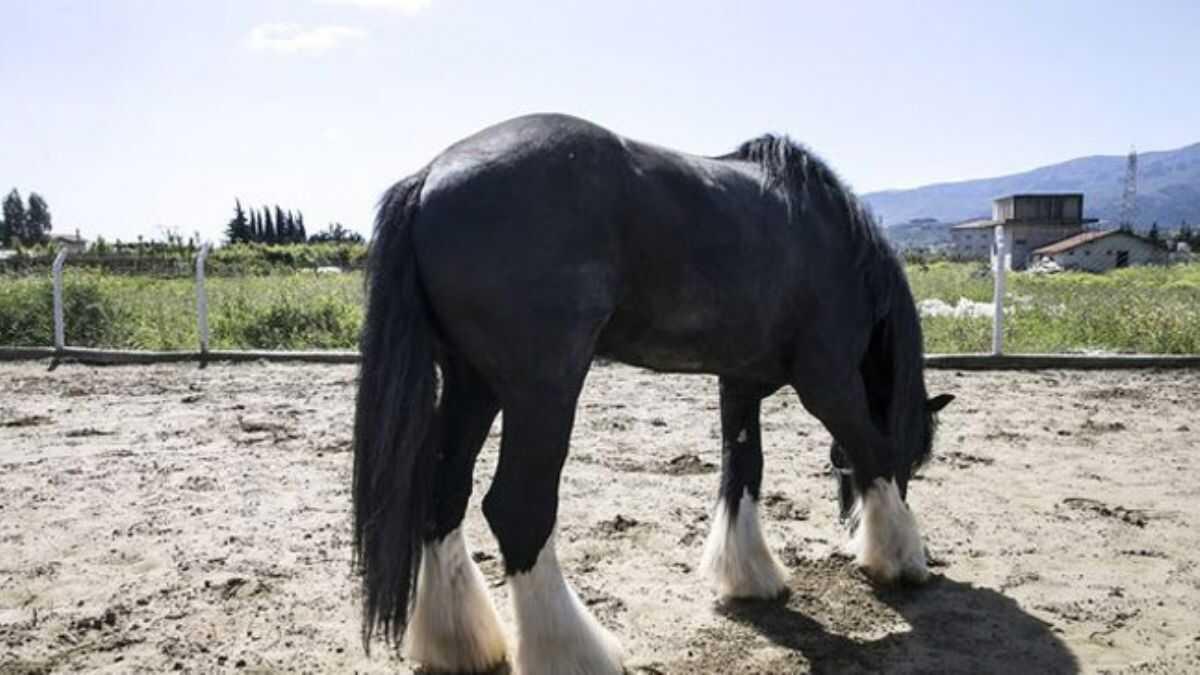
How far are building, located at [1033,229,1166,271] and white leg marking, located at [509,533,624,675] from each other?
46875 millimetres

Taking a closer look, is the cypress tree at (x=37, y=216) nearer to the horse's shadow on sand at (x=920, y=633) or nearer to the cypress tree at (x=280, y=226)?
the cypress tree at (x=280, y=226)

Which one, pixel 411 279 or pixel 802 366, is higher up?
pixel 411 279

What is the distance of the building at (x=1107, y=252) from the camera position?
44500 millimetres

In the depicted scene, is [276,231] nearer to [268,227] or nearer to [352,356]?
[268,227]

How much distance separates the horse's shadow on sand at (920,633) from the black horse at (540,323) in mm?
674

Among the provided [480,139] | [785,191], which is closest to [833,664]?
[785,191]

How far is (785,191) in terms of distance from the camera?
302 cm

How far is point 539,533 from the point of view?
242cm

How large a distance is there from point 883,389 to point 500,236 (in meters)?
1.99


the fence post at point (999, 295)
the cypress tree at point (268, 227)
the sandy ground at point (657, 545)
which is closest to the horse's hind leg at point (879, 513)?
the sandy ground at point (657, 545)

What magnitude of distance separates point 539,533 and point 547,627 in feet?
0.96

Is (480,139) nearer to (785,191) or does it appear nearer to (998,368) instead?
(785,191)

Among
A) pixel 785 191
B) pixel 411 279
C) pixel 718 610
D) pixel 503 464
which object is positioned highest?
pixel 785 191

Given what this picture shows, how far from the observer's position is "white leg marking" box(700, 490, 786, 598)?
129 inches
